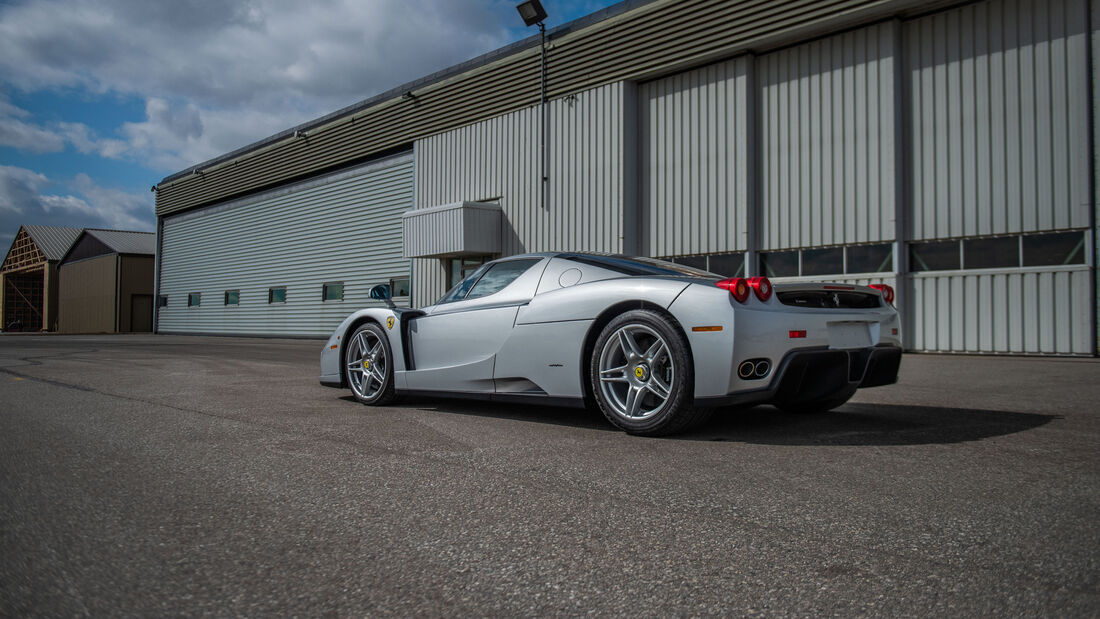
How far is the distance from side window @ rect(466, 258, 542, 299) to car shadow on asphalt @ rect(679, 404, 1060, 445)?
1617 millimetres

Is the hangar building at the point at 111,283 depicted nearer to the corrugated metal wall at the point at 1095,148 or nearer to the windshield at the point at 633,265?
the windshield at the point at 633,265

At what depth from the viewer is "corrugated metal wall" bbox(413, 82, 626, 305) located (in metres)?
16.5

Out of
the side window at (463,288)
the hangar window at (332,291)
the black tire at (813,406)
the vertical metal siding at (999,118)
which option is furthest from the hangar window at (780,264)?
the hangar window at (332,291)

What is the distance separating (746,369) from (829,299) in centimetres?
85

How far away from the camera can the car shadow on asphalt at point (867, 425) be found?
3.81m

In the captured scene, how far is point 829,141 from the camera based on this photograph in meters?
13.5

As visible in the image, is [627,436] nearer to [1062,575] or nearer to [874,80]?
[1062,575]

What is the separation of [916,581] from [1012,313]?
1197cm

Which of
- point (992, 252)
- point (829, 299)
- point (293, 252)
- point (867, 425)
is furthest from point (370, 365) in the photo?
point (293, 252)

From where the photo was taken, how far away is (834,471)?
2.99 m

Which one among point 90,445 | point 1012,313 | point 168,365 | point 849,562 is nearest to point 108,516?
point 90,445

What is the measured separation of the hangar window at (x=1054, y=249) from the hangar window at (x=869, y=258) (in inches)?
81.1

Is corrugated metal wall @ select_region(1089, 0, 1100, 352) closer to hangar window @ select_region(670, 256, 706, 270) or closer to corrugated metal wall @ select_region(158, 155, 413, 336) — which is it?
hangar window @ select_region(670, 256, 706, 270)

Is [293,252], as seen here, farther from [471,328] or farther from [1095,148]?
[1095,148]
